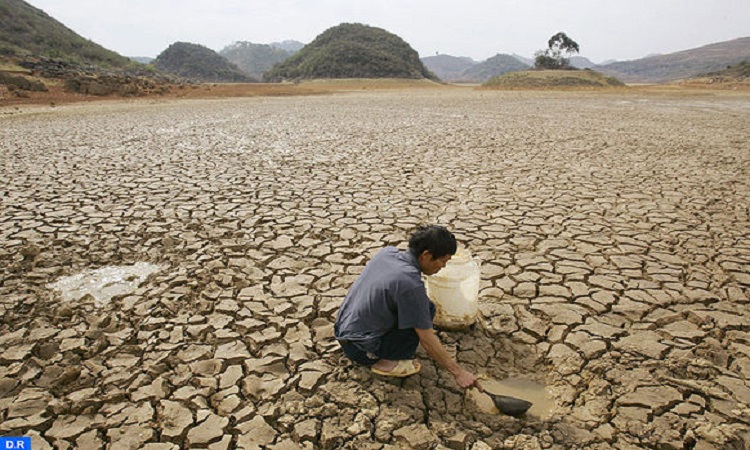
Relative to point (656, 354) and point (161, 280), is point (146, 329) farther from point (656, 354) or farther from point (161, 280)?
point (656, 354)

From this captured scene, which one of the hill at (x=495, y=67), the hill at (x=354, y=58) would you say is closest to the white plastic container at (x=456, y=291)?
the hill at (x=354, y=58)

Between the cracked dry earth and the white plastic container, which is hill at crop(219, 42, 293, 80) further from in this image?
the white plastic container

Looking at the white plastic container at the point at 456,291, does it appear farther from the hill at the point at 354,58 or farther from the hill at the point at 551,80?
the hill at the point at 354,58

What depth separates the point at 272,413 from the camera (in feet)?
7.11

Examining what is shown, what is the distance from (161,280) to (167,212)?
1.72 metres

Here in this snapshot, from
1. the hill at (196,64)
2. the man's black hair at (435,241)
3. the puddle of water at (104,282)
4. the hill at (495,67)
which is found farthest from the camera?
the hill at (495,67)

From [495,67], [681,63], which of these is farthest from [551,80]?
[495,67]

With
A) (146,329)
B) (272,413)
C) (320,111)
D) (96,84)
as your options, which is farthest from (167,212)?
(96,84)

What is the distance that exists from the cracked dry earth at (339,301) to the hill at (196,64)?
64037mm

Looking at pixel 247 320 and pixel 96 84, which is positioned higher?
pixel 96 84

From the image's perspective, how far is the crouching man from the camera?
7.22 ft

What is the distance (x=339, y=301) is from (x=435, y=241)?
1.20m

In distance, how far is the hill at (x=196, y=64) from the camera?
65312 mm

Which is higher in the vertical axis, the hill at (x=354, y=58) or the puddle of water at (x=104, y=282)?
the hill at (x=354, y=58)
